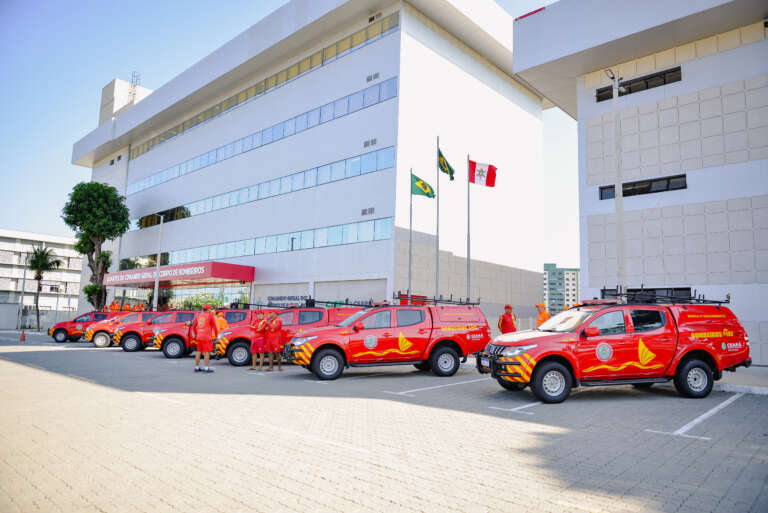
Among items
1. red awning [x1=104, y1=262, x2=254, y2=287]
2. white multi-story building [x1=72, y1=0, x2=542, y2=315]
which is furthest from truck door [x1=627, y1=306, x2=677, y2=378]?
red awning [x1=104, y1=262, x2=254, y2=287]

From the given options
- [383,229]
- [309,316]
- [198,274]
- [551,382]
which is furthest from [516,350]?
[198,274]

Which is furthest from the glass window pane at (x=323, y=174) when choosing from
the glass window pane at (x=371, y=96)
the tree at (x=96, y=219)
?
the tree at (x=96, y=219)

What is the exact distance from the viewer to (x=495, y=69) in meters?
36.0

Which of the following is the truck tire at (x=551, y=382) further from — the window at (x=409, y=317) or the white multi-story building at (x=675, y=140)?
the white multi-story building at (x=675, y=140)

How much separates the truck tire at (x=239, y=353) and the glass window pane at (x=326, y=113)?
1937 centimetres

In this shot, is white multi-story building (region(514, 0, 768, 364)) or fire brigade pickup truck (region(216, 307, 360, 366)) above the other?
white multi-story building (region(514, 0, 768, 364))

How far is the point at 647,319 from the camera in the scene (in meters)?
9.97

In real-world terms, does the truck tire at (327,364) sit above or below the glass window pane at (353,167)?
below

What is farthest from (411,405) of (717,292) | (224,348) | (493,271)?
(493,271)

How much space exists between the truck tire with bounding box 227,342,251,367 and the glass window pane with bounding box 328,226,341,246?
46.2 ft

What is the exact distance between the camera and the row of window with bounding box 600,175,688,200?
20.7 metres

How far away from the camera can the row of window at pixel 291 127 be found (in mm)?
29120

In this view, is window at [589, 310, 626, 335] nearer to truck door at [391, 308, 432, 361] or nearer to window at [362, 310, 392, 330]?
truck door at [391, 308, 432, 361]

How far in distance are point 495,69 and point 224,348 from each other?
28.7m
